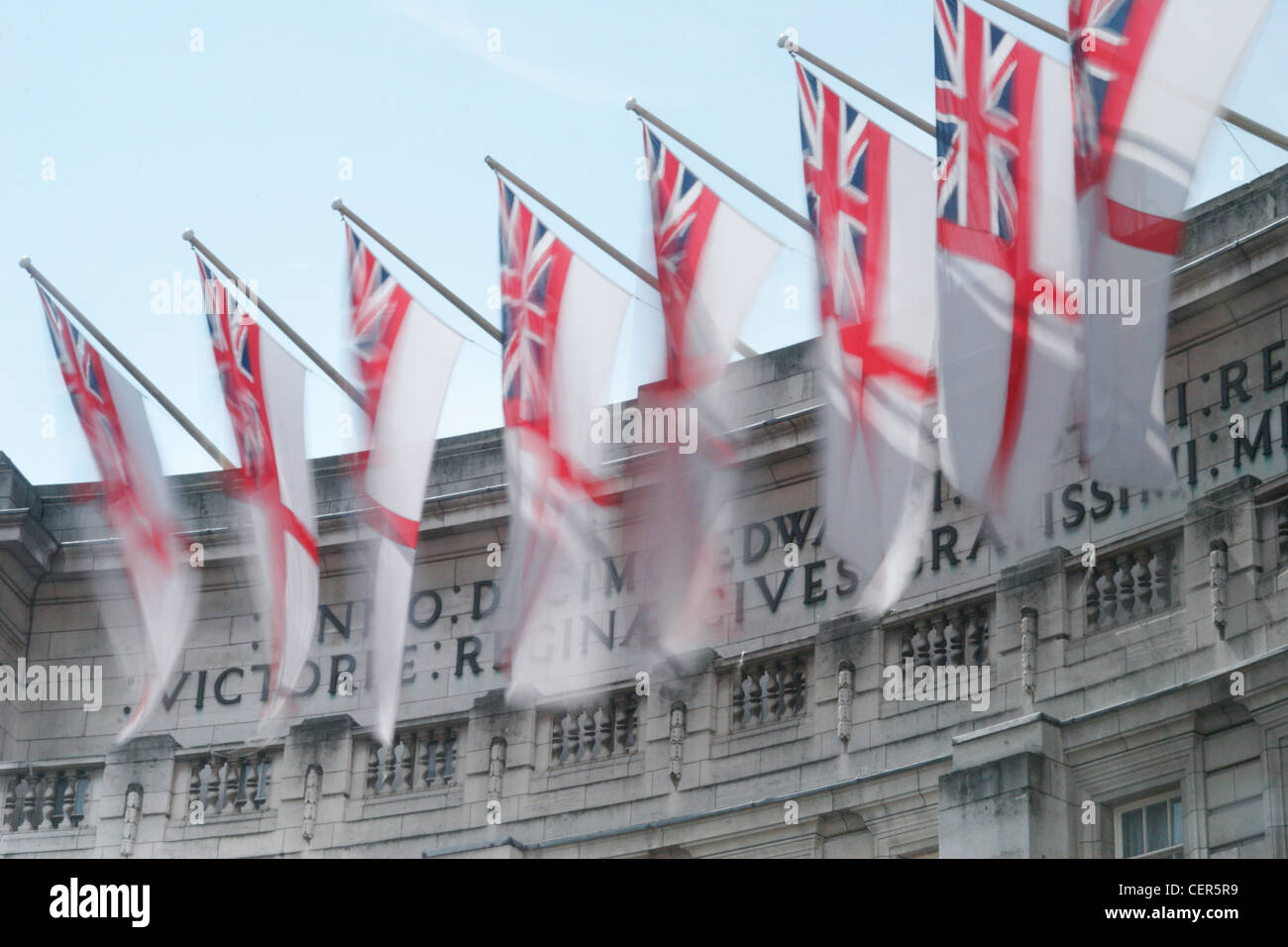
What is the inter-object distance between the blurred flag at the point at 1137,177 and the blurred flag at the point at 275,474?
10.0 meters

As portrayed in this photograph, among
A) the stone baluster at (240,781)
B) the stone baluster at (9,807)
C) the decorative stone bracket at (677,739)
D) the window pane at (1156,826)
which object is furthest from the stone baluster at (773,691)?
the stone baluster at (9,807)

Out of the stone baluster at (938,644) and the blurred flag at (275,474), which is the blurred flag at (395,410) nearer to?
the blurred flag at (275,474)

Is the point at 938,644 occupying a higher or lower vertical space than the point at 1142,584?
lower

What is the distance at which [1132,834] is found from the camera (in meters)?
26.5

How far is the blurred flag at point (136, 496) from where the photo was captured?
32.5 metres

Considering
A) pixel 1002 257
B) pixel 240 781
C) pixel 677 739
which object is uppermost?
pixel 1002 257

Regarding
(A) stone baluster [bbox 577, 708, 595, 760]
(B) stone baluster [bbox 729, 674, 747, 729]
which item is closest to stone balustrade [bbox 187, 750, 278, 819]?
(A) stone baluster [bbox 577, 708, 595, 760]

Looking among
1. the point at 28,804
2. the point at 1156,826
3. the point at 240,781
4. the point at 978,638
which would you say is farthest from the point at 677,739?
the point at 28,804

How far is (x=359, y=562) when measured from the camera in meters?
33.4

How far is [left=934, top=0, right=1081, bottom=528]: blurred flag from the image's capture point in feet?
84.2

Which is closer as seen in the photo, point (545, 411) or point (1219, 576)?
point (1219, 576)

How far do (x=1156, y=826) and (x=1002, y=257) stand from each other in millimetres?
5507

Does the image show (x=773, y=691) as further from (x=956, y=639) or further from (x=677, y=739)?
(x=956, y=639)
